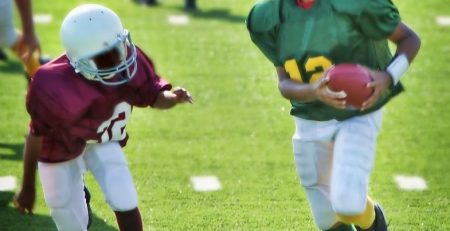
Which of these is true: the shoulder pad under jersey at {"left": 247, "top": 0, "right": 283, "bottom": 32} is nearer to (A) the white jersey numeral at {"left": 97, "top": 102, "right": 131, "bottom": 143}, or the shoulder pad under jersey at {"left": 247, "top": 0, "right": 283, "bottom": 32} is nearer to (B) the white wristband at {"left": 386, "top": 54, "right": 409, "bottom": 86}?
(B) the white wristband at {"left": 386, "top": 54, "right": 409, "bottom": 86}

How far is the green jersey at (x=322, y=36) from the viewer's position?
163 inches

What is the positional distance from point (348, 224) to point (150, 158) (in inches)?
69.9

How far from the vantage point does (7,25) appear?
6391mm

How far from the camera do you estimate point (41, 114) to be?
14.0ft

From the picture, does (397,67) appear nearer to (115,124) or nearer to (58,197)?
(115,124)

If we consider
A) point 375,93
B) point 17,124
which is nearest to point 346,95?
point 375,93

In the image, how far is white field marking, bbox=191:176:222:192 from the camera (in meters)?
5.56

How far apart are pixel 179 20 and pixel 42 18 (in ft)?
3.52

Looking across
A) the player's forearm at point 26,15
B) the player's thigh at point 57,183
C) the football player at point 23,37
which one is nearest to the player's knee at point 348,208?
the player's thigh at point 57,183

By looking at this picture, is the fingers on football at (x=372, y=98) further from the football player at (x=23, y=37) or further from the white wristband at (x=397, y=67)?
the football player at (x=23, y=37)

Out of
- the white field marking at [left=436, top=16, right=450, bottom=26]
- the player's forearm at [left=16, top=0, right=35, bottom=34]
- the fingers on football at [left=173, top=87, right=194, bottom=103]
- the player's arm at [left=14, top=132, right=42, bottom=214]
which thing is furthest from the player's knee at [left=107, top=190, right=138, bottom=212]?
the white field marking at [left=436, top=16, right=450, bottom=26]

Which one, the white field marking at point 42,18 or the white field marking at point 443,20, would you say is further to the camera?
the white field marking at point 42,18

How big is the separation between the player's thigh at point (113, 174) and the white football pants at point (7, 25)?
2124 millimetres

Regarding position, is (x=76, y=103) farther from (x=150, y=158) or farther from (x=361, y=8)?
(x=150, y=158)
